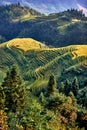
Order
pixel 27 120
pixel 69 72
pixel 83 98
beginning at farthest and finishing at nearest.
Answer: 1. pixel 69 72
2. pixel 83 98
3. pixel 27 120

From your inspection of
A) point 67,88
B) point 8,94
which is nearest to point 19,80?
point 8,94

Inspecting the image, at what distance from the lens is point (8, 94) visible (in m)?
79.8

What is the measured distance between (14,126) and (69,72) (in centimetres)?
11936

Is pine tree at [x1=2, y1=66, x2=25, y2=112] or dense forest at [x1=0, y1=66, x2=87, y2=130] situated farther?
pine tree at [x1=2, y1=66, x2=25, y2=112]

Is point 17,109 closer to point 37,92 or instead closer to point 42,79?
point 37,92

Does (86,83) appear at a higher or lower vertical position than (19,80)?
lower

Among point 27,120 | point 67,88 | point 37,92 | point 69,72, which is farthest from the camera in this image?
point 69,72

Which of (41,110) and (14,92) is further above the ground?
(41,110)

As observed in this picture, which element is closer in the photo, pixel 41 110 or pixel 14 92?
pixel 41 110

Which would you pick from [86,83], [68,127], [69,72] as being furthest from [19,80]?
[69,72]

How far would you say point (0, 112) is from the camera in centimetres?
6169

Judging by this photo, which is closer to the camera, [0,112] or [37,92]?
[0,112]

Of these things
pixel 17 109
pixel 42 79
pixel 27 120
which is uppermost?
pixel 27 120

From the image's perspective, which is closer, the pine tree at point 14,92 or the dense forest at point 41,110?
the dense forest at point 41,110
